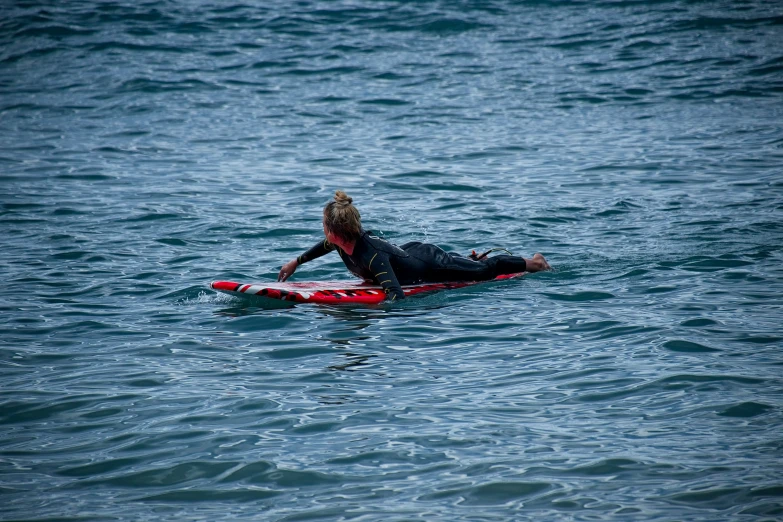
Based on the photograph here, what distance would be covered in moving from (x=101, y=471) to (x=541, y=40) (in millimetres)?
22145

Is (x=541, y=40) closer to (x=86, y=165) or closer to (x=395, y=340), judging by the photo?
(x=86, y=165)

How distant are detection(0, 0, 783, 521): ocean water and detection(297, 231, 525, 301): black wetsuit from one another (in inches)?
9.9

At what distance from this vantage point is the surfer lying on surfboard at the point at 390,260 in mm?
8945

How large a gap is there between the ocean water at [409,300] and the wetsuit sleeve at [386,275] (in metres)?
0.23

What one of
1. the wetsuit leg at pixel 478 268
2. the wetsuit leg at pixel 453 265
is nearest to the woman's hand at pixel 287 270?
the wetsuit leg at pixel 453 265

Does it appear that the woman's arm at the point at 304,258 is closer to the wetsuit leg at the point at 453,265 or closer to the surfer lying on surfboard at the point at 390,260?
the surfer lying on surfboard at the point at 390,260

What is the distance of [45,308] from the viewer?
30.5ft

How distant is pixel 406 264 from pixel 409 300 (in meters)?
0.40

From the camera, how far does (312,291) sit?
939cm

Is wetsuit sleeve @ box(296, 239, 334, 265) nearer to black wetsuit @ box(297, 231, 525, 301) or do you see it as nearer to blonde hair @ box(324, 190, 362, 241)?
black wetsuit @ box(297, 231, 525, 301)

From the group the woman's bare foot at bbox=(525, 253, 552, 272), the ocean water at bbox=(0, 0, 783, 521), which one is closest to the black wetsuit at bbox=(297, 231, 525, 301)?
the woman's bare foot at bbox=(525, 253, 552, 272)

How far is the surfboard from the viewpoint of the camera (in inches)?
360

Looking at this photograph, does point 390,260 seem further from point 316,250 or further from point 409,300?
point 316,250

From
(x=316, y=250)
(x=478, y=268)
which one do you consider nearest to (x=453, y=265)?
(x=478, y=268)
